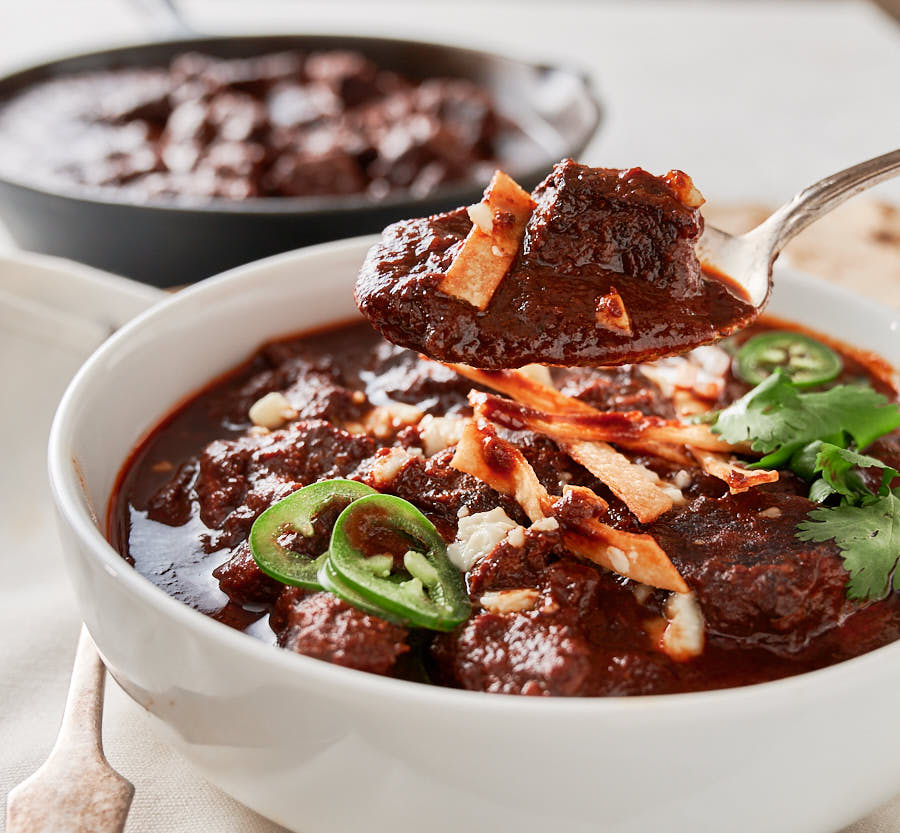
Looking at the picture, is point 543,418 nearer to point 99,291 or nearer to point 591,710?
point 591,710

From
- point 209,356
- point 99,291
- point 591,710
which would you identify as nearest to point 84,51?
point 99,291

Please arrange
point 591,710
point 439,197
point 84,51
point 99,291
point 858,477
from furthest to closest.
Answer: point 84,51 → point 439,197 → point 99,291 → point 858,477 → point 591,710

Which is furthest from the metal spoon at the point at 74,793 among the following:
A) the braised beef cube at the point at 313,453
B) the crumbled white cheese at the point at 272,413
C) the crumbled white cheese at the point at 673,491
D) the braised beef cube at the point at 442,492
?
the crumbled white cheese at the point at 673,491

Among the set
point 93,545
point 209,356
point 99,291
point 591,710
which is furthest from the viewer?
point 99,291

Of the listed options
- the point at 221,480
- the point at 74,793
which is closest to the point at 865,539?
the point at 221,480

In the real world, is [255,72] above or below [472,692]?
below

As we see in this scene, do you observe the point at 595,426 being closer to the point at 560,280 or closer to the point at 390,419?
the point at 560,280
